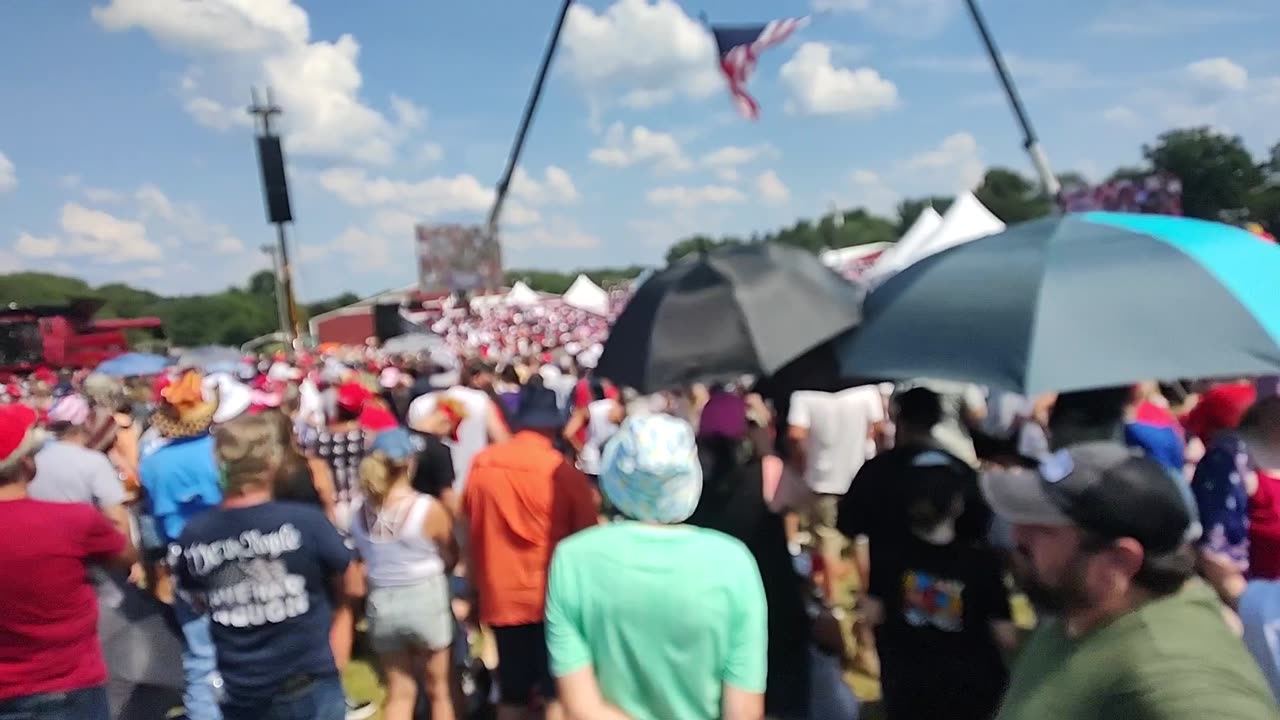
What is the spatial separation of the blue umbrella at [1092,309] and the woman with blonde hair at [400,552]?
1928 mm

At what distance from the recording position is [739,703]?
6.48 feet

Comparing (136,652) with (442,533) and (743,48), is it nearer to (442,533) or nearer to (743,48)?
(442,533)

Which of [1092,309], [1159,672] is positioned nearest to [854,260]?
[1092,309]

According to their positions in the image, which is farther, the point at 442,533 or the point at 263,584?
the point at 442,533

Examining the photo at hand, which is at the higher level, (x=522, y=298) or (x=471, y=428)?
(x=522, y=298)

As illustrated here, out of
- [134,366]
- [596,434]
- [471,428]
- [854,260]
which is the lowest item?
[596,434]

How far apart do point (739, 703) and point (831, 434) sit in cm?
333

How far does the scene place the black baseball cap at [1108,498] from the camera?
132cm

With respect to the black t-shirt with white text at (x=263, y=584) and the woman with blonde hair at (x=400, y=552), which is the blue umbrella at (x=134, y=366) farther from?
the black t-shirt with white text at (x=263, y=584)

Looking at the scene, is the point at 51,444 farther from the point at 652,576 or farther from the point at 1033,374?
the point at 1033,374

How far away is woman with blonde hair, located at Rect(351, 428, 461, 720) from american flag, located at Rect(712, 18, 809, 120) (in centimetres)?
550

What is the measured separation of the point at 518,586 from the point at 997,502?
7.41ft

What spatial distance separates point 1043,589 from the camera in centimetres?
146

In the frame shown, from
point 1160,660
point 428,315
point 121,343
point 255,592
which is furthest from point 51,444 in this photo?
point 428,315
